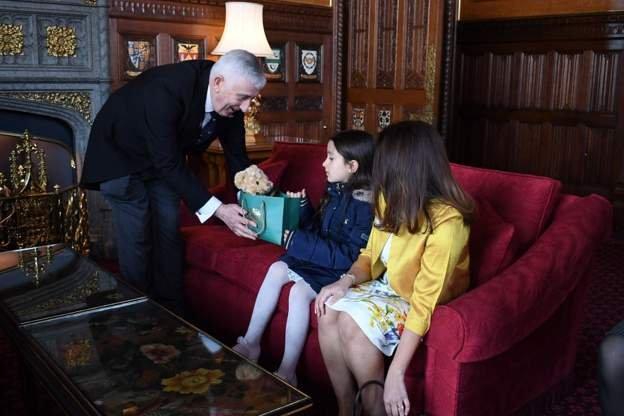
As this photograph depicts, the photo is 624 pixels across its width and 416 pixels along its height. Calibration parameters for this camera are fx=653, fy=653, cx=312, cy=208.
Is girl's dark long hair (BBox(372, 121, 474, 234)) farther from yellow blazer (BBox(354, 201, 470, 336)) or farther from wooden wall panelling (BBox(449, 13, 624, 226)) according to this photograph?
wooden wall panelling (BBox(449, 13, 624, 226))

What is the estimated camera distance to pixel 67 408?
1568 millimetres

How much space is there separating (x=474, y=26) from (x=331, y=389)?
4641 millimetres

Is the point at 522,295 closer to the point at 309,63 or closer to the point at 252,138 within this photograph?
the point at 252,138

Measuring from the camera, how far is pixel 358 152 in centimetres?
243

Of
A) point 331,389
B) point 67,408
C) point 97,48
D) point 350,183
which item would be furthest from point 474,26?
point 67,408

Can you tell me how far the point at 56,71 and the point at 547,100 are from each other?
3.99 meters

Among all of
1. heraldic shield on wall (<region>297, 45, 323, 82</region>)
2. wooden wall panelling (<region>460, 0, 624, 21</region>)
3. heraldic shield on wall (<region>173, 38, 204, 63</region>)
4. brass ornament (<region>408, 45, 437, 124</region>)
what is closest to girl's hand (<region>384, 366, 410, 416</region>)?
heraldic shield on wall (<region>173, 38, 204, 63</region>)

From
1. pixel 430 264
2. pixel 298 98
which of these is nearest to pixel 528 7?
pixel 298 98

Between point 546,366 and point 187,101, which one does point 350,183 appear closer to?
point 187,101

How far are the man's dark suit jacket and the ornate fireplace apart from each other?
4.60 ft

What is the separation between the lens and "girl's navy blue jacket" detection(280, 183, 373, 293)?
2.37 m

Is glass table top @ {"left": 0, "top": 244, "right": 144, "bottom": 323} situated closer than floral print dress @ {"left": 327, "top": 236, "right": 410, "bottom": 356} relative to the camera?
No

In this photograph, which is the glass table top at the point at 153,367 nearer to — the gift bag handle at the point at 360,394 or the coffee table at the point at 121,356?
the coffee table at the point at 121,356

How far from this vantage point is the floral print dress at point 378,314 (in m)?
1.96
